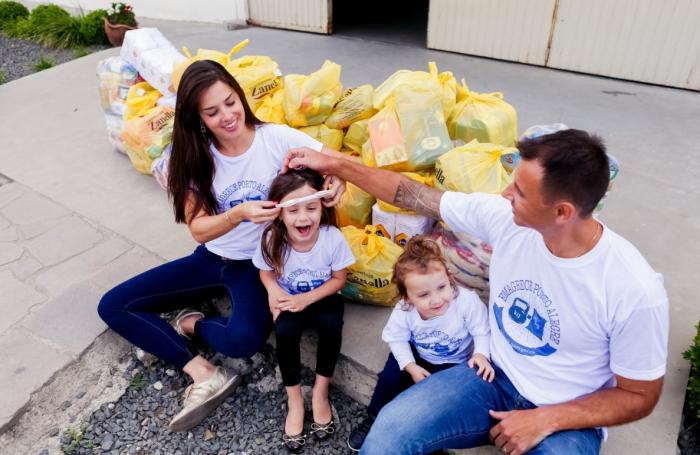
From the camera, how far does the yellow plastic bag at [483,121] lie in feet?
9.44

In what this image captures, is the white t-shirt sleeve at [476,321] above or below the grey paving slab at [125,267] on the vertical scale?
above

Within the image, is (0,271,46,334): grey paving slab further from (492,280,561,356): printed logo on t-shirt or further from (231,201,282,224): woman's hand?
(492,280,561,356): printed logo on t-shirt

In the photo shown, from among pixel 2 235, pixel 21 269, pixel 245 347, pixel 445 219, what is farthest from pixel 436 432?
pixel 2 235

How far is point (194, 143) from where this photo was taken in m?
2.27

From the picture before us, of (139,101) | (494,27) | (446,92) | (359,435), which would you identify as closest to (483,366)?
(359,435)

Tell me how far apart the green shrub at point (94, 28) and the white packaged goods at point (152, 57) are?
4017 mm

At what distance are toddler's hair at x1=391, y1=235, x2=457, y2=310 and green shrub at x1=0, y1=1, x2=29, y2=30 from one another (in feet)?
32.0

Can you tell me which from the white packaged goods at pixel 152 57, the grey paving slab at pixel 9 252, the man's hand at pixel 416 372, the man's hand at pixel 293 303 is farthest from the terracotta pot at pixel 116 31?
the man's hand at pixel 416 372

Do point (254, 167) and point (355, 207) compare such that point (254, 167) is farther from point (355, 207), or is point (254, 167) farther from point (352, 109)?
point (352, 109)

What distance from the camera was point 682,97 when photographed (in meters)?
4.81

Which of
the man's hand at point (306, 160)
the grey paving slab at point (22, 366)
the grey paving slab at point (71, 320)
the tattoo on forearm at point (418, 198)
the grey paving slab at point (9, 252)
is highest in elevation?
the man's hand at point (306, 160)

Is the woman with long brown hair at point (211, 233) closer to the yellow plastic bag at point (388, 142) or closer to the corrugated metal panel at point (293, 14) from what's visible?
the yellow plastic bag at point (388, 142)

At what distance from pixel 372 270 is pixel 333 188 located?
50cm

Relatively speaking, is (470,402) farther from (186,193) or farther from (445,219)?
(186,193)
